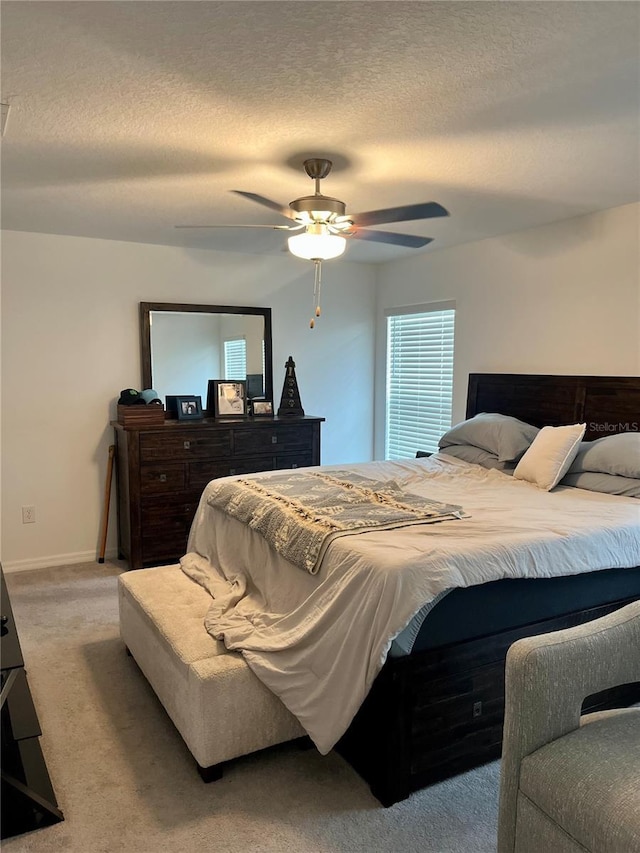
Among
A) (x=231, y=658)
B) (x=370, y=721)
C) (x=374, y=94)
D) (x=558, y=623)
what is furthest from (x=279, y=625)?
(x=374, y=94)

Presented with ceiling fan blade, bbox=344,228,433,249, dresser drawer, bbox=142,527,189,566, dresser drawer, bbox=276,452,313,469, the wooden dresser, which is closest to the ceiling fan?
ceiling fan blade, bbox=344,228,433,249

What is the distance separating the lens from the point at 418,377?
5332 millimetres

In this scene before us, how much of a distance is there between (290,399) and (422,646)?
3219 millimetres

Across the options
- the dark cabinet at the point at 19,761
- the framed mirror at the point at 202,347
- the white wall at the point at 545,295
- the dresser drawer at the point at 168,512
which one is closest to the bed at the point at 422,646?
the dark cabinet at the point at 19,761

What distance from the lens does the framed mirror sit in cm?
468

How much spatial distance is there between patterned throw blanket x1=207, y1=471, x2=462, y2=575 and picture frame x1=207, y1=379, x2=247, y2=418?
1635 mm

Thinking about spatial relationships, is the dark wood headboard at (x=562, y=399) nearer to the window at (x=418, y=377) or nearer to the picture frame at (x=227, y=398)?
the window at (x=418, y=377)

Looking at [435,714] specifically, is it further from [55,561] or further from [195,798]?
[55,561]

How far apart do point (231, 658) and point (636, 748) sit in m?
1.33

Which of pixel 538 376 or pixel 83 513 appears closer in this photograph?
pixel 538 376

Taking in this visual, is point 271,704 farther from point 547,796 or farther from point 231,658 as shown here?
point 547,796

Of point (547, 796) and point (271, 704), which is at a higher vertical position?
point (547, 796)

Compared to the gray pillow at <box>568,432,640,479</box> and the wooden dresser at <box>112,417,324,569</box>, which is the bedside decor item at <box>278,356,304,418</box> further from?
the gray pillow at <box>568,432,640,479</box>

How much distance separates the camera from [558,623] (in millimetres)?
2338
